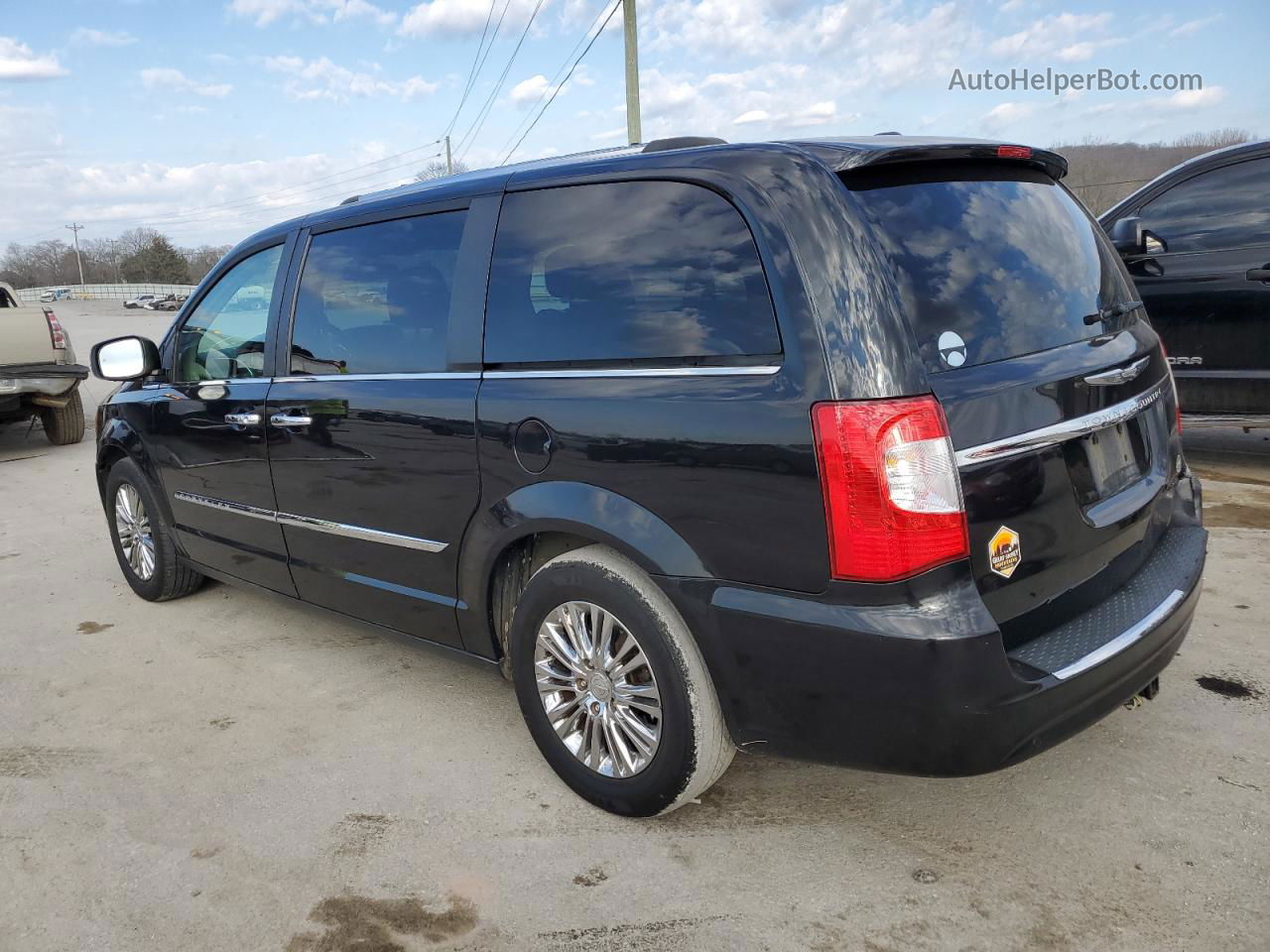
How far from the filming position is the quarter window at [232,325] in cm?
372

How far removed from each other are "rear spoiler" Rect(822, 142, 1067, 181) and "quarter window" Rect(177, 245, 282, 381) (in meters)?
2.43

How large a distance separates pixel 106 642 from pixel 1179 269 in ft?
20.7

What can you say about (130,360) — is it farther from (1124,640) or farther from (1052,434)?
(1124,640)

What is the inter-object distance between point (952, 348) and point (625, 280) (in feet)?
2.77

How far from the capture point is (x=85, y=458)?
9477mm

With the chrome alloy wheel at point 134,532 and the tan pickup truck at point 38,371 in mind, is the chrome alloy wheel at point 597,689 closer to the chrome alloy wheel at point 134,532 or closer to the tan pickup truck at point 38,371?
the chrome alloy wheel at point 134,532

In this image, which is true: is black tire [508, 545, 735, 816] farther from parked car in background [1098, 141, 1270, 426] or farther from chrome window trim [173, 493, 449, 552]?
parked car in background [1098, 141, 1270, 426]

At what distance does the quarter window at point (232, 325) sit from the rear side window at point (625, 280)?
1408 mm

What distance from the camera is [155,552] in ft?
15.1

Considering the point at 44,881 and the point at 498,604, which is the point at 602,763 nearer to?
the point at 498,604

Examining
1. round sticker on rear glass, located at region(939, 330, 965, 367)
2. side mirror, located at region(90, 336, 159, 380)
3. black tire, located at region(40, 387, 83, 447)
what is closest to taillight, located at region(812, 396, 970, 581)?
round sticker on rear glass, located at region(939, 330, 965, 367)

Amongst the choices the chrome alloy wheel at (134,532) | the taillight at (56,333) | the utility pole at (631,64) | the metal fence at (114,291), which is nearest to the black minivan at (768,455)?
the chrome alloy wheel at (134,532)

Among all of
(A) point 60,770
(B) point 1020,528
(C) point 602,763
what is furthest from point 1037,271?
(A) point 60,770

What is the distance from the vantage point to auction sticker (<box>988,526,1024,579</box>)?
6.78ft
